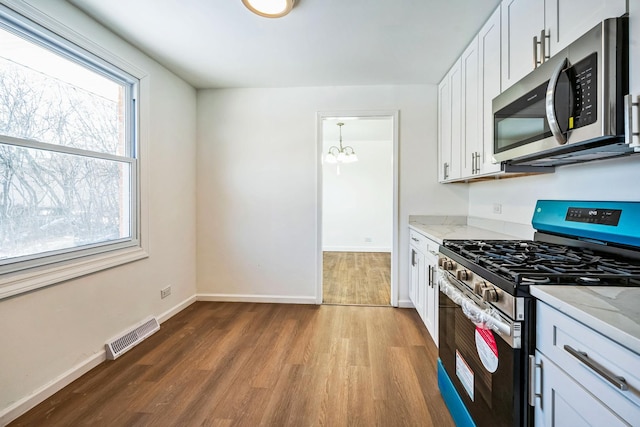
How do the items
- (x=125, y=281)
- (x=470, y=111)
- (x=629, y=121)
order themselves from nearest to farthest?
(x=629, y=121), (x=470, y=111), (x=125, y=281)

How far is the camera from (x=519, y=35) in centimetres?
159

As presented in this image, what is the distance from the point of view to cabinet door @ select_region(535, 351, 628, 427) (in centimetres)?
71

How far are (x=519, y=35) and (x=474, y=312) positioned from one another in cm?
152

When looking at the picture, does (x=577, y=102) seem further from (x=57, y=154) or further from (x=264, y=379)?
(x=57, y=154)

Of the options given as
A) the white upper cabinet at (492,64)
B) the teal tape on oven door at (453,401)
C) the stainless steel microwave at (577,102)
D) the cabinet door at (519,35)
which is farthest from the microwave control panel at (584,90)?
the teal tape on oven door at (453,401)

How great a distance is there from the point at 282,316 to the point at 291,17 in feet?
8.68

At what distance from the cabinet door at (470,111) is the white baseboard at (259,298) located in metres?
2.14

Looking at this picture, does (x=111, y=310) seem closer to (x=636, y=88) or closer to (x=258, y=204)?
(x=258, y=204)

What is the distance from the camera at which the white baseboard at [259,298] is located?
3.35 metres

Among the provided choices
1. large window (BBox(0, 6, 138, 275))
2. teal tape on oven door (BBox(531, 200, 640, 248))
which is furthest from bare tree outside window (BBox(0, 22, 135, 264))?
teal tape on oven door (BBox(531, 200, 640, 248))

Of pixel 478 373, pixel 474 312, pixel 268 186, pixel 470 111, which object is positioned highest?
pixel 470 111

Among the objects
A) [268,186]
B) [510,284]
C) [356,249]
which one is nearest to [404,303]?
[268,186]

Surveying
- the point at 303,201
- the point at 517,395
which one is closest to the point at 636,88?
the point at 517,395

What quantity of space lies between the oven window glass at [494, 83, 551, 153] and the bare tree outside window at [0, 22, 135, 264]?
271cm
